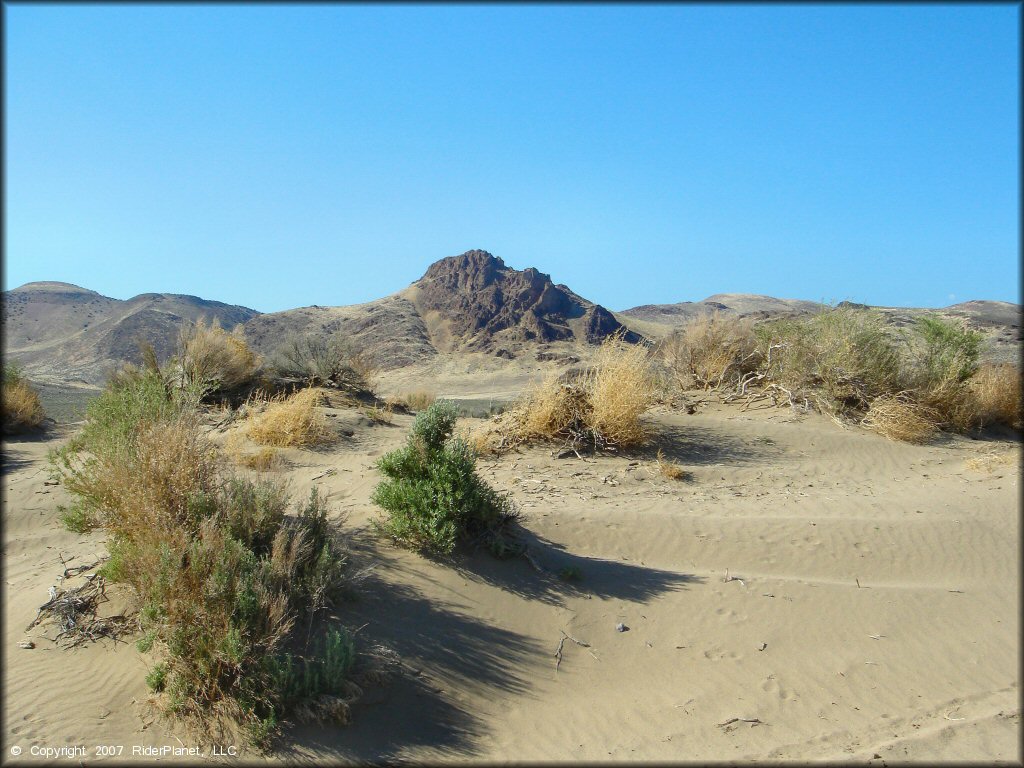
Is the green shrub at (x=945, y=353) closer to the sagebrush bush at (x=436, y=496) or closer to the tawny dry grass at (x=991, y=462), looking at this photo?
the tawny dry grass at (x=991, y=462)

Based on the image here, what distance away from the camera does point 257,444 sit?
11141 millimetres

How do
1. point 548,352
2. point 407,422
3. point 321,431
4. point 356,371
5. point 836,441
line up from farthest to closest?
point 548,352, point 356,371, point 407,422, point 836,441, point 321,431

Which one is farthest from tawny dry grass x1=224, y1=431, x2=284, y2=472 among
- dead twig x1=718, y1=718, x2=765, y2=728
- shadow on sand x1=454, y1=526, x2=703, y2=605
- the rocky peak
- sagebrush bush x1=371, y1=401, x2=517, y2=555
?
the rocky peak

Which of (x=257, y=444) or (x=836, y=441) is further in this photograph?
(x=836, y=441)

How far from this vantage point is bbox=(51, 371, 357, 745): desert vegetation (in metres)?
4.44

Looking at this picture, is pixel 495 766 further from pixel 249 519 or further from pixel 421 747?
pixel 249 519

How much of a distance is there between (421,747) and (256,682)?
3.79ft

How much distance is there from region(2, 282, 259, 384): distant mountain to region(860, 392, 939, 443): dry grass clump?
2505cm

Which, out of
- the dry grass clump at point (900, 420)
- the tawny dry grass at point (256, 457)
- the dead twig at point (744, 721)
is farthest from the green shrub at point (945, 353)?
the tawny dry grass at point (256, 457)

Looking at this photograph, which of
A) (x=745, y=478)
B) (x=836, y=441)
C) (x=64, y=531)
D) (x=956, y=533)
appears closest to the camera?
(x=64, y=531)

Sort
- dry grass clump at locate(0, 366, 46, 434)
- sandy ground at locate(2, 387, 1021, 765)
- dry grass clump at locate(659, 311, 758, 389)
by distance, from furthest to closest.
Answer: dry grass clump at locate(659, 311, 758, 389), dry grass clump at locate(0, 366, 46, 434), sandy ground at locate(2, 387, 1021, 765)

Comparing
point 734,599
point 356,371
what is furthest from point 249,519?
point 356,371

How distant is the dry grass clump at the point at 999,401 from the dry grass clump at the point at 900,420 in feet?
3.68

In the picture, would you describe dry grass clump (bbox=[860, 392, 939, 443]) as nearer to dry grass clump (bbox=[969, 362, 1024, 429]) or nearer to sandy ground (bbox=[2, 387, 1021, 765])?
dry grass clump (bbox=[969, 362, 1024, 429])
